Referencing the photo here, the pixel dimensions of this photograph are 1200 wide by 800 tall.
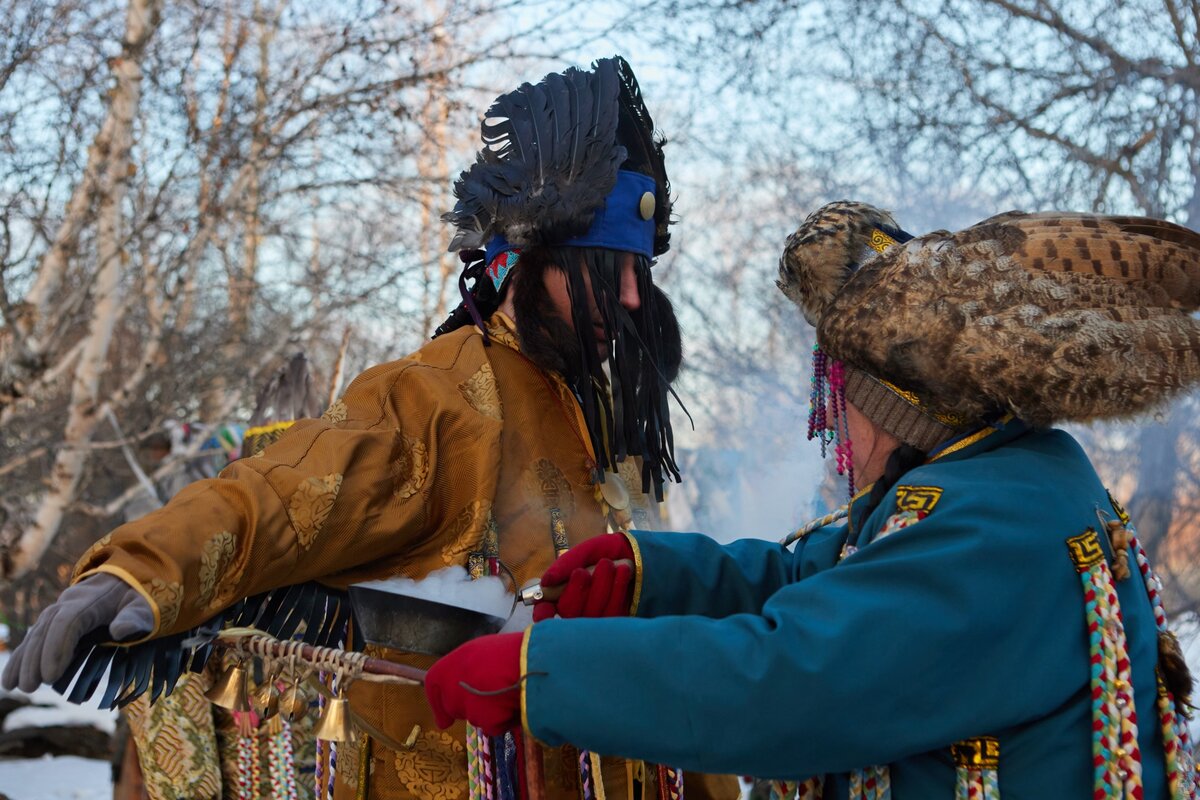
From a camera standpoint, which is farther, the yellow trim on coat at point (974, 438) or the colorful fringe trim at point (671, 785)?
the colorful fringe trim at point (671, 785)

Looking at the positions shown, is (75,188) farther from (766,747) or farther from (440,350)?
(766,747)

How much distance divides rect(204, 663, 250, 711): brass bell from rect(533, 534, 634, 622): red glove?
563mm

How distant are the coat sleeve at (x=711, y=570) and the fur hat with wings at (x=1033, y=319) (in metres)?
0.49

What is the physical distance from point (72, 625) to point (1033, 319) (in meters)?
1.45

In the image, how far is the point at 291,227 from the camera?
10953mm

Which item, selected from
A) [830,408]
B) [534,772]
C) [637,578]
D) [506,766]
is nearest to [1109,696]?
[830,408]

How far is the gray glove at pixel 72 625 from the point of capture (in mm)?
1557

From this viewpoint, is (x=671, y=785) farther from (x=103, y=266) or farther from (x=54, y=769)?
(x=54, y=769)

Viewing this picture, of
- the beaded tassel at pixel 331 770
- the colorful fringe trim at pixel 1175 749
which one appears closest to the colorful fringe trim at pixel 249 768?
the beaded tassel at pixel 331 770

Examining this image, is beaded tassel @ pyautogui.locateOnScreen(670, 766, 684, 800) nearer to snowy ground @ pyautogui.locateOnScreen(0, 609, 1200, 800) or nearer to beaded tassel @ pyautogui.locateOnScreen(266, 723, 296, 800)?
beaded tassel @ pyautogui.locateOnScreen(266, 723, 296, 800)

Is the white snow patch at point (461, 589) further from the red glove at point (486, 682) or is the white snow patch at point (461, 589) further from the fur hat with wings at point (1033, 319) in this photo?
the fur hat with wings at point (1033, 319)

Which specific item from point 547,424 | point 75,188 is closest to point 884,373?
point 547,424

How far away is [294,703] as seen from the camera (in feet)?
6.17

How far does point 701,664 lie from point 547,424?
105 cm
